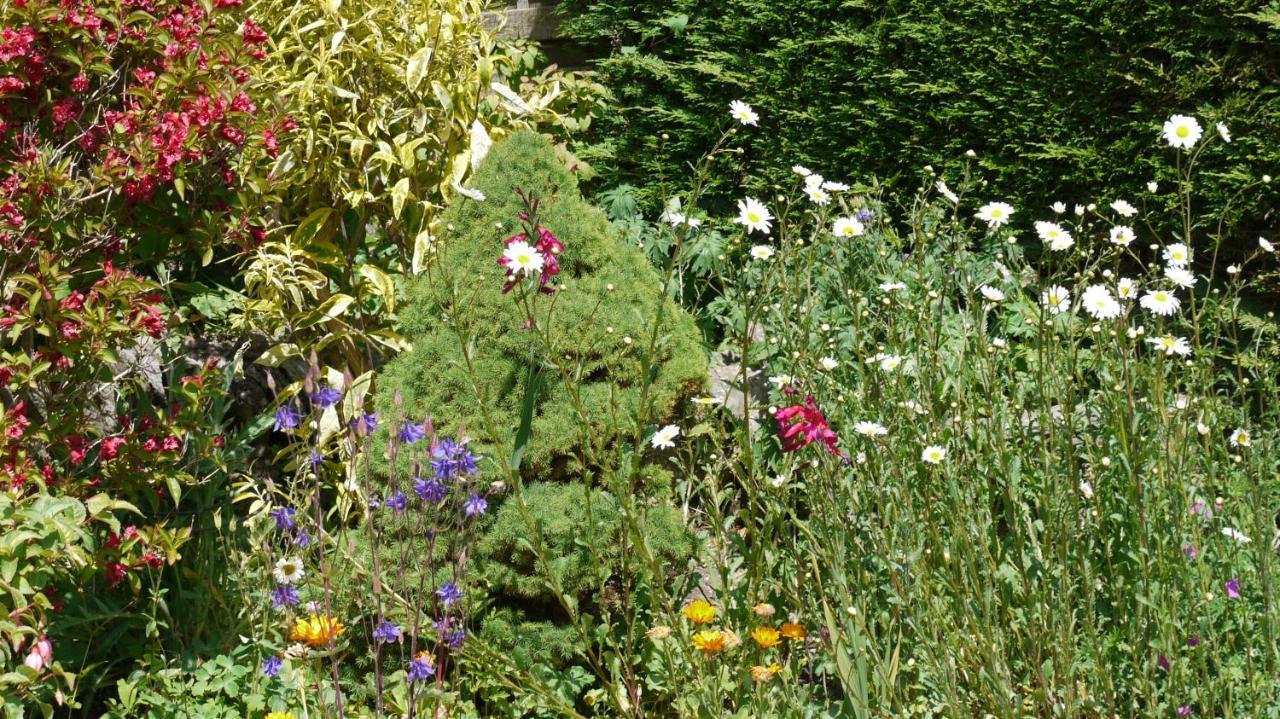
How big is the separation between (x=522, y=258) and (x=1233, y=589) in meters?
1.75

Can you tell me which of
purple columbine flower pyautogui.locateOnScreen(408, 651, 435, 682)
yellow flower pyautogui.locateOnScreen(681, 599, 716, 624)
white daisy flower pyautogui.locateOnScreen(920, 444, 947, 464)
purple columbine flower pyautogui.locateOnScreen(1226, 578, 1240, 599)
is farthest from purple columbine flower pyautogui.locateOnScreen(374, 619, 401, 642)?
purple columbine flower pyautogui.locateOnScreen(1226, 578, 1240, 599)

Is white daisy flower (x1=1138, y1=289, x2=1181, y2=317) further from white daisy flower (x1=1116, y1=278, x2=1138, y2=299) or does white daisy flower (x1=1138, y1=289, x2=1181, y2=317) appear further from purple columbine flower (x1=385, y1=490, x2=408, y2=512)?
purple columbine flower (x1=385, y1=490, x2=408, y2=512)

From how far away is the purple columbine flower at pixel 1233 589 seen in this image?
2.44 metres

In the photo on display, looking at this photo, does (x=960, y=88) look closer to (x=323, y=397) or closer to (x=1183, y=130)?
(x=1183, y=130)

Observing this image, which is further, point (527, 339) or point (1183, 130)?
point (527, 339)

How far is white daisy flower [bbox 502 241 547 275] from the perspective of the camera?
224 centimetres

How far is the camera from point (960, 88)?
4.46 metres

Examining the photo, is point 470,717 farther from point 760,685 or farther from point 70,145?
point 70,145

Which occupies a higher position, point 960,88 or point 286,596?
point 960,88

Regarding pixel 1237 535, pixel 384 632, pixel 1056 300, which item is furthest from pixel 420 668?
pixel 1237 535

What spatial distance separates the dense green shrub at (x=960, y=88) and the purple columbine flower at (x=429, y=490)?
2.96m

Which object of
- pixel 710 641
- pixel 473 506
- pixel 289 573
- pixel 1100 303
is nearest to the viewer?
pixel 710 641

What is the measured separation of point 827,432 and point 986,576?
534 millimetres

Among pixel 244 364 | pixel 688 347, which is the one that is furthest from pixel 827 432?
pixel 244 364
